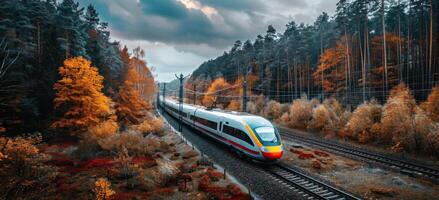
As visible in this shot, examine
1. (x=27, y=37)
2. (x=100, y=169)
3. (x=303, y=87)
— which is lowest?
(x=100, y=169)

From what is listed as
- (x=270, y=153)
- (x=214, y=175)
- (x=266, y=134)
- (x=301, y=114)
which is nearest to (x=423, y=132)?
(x=266, y=134)

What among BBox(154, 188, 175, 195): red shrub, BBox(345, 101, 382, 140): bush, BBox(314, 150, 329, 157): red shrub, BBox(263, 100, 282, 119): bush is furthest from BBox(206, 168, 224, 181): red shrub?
BBox(263, 100, 282, 119): bush

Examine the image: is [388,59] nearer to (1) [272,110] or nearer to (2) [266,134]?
(1) [272,110]

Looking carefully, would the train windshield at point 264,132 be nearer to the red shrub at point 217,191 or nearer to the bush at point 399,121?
the red shrub at point 217,191

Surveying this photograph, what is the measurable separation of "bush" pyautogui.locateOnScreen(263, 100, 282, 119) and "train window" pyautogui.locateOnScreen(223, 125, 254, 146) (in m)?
23.9

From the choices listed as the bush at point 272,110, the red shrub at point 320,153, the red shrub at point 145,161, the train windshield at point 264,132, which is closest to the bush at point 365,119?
the red shrub at point 320,153

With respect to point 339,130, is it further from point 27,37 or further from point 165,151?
point 27,37

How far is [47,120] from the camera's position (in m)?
28.6

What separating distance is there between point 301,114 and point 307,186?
77.1 feet

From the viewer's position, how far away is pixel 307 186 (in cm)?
1269

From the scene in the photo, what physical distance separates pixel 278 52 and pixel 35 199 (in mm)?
53308

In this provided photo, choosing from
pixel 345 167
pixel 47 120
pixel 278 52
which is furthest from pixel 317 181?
pixel 278 52

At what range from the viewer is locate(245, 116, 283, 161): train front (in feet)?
50.5

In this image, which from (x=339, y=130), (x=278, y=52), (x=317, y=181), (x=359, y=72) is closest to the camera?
(x=317, y=181)
